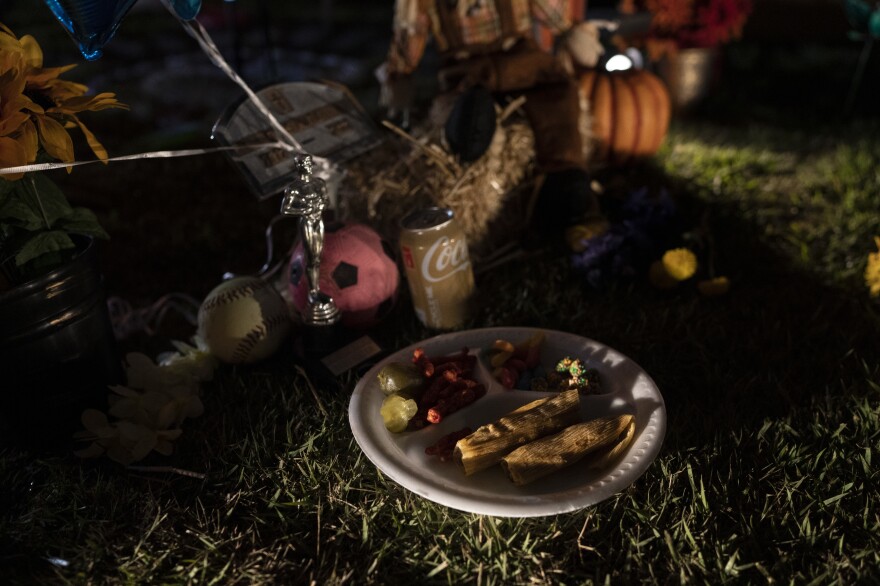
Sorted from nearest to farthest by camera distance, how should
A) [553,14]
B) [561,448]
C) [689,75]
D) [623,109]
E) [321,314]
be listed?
[561,448] < [321,314] < [553,14] < [623,109] < [689,75]

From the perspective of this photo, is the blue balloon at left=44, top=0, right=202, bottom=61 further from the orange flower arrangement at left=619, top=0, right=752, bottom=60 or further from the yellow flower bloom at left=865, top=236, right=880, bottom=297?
the orange flower arrangement at left=619, top=0, right=752, bottom=60

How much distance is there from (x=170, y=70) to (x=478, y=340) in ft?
16.6

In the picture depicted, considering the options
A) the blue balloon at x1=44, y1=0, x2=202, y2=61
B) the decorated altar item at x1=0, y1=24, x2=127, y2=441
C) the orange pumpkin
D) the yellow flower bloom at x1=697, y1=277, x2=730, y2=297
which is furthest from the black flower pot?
the orange pumpkin

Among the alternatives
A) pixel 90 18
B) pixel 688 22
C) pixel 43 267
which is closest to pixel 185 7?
pixel 90 18

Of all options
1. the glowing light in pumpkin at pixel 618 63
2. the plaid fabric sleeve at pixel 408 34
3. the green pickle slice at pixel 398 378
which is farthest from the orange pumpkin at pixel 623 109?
the green pickle slice at pixel 398 378

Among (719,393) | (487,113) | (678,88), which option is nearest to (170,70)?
(678,88)

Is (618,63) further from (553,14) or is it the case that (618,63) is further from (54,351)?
(54,351)

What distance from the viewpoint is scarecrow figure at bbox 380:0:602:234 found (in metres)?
2.56

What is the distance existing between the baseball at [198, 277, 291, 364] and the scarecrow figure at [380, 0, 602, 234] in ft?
3.35

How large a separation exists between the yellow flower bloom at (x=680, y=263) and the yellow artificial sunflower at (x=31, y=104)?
64.4 inches

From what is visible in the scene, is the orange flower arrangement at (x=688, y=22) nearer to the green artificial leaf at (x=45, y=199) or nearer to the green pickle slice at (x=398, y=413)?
the green pickle slice at (x=398, y=413)

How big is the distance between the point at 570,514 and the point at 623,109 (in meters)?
2.14

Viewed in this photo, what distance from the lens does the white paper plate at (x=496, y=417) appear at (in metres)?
1.38

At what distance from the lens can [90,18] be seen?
152cm
